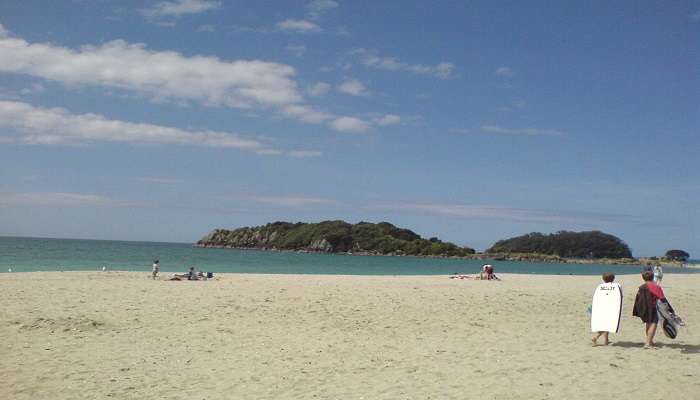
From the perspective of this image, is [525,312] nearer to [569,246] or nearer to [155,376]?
[155,376]

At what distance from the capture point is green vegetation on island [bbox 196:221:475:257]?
150m

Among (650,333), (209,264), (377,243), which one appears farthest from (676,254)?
(650,333)

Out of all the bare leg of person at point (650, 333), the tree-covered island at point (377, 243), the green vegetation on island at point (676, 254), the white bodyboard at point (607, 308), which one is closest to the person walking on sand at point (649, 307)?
the bare leg of person at point (650, 333)

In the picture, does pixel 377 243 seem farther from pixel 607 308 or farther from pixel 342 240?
pixel 607 308

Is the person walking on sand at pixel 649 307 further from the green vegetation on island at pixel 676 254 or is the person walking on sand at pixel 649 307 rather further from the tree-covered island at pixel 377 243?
the green vegetation on island at pixel 676 254

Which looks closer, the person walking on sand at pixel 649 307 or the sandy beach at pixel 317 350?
the sandy beach at pixel 317 350

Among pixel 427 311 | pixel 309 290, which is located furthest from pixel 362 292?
pixel 427 311

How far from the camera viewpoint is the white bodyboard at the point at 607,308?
1168cm

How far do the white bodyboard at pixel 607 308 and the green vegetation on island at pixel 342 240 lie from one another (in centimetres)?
13597

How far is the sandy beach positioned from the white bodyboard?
47 centimetres

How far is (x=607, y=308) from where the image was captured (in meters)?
11.8

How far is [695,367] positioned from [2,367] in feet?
36.3

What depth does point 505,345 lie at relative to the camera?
11.9 m

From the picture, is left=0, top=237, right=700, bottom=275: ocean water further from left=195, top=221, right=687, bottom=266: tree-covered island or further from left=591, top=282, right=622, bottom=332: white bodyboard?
left=195, top=221, right=687, bottom=266: tree-covered island
